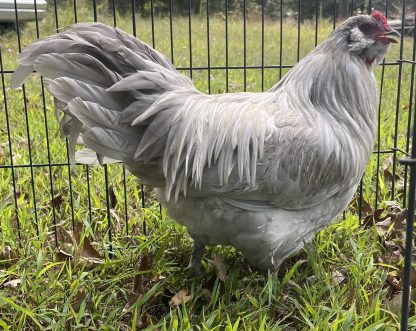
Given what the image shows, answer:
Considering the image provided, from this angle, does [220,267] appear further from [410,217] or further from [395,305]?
[410,217]

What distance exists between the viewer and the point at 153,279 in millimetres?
2926

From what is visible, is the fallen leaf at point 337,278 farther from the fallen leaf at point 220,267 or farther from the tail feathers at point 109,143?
the tail feathers at point 109,143

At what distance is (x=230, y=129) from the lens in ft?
8.36

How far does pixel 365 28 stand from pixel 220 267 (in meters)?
1.63

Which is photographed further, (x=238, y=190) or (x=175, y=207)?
(x=175, y=207)

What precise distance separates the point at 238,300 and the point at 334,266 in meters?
0.73

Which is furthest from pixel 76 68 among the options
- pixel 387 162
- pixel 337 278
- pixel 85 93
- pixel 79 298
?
pixel 387 162

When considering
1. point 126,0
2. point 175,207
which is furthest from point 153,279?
point 126,0

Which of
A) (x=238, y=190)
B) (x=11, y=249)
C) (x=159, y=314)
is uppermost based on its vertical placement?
(x=238, y=190)

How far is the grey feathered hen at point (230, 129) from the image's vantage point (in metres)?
2.39

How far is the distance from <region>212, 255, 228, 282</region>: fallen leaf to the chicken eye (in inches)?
62.8

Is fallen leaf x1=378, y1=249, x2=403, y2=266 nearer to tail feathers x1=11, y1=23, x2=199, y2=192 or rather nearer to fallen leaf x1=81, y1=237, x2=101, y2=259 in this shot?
tail feathers x1=11, y1=23, x2=199, y2=192

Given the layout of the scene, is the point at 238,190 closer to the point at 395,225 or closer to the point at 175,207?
the point at 175,207

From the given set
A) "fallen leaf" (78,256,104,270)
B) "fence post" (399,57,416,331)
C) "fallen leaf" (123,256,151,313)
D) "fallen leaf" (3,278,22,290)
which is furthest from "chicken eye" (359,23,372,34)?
"fallen leaf" (3,278,22,290)
